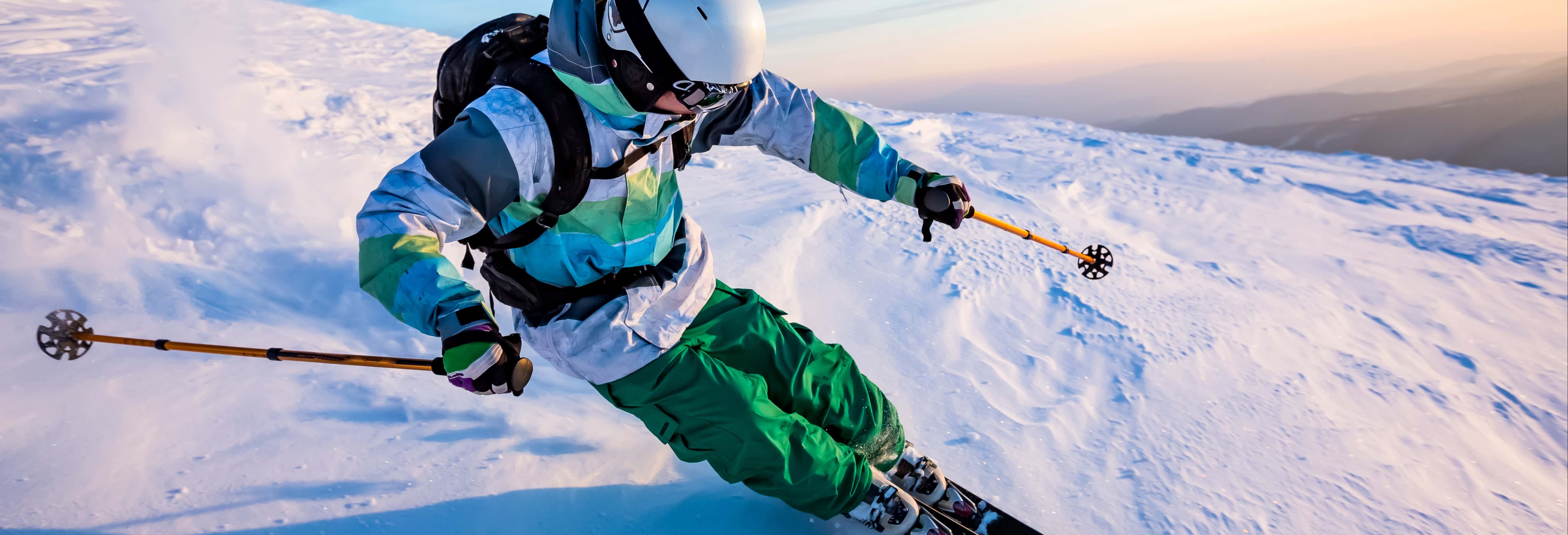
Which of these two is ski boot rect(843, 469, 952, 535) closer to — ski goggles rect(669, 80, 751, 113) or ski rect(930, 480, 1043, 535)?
ski rect(930, 480, 1043, 535)

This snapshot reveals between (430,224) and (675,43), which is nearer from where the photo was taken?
(430,224)

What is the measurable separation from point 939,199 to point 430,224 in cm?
160

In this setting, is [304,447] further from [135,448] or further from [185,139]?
[185,139]

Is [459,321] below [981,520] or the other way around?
the other way around

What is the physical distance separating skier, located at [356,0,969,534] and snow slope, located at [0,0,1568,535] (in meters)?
0.40

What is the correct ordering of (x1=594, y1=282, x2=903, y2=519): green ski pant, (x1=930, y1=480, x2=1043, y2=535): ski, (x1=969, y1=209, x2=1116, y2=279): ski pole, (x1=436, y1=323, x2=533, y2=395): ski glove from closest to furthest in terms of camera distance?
(x1=436, y1=323, x2=533, y2=395): ski glove
(x1=594, y1=282, x2=903, y2=519): green ski pant
(x1=930, y1=480, x2=1043, y2=535): ski
(x1=969, y1=209, x2=1116, y2=279): ski pole

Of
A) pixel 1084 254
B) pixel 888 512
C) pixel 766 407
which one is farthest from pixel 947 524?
pixel 1084 254

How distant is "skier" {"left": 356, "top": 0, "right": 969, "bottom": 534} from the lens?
59.7 inches

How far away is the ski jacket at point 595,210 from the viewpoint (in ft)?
4.84

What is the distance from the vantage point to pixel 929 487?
251 cm

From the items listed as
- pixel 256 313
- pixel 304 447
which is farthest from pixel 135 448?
pixel 256 313

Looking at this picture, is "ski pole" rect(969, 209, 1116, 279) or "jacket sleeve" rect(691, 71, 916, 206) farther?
"ski pole" rect(969, 209, 1116, 279)

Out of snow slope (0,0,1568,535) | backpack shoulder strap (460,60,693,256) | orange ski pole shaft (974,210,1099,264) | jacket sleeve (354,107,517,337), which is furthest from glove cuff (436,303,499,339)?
orange ski pole shaft (974,210,1099,264)

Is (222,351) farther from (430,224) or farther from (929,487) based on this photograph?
(929,487)
